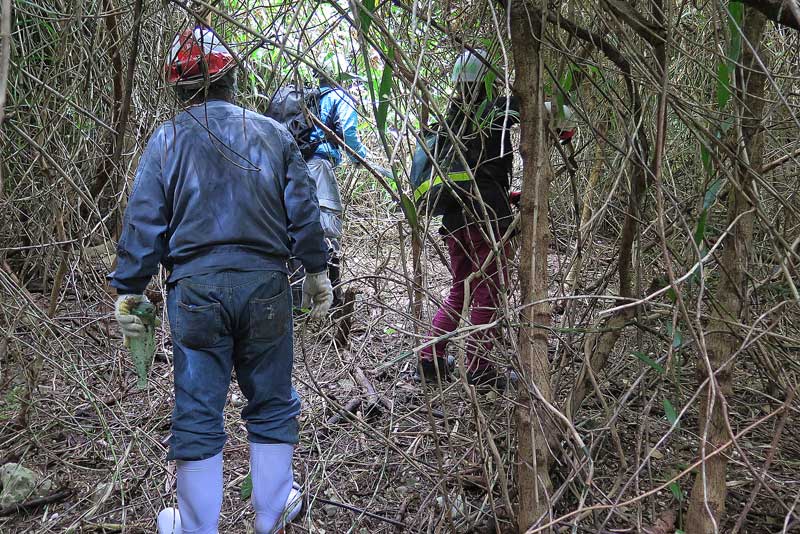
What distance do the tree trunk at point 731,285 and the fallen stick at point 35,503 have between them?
239 cm

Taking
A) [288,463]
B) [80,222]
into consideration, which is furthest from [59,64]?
A: [288,463]

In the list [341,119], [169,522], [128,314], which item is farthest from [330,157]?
[169,522]

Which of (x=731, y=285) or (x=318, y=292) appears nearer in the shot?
(x=731, y=285)

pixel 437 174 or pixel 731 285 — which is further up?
pixel 437 174

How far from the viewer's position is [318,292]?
2596mm

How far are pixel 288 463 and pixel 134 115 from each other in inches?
89.3

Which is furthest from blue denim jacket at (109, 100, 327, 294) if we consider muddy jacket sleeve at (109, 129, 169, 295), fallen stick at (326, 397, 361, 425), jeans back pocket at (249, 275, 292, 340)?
fallen stick at (326, 397, 361, 425)

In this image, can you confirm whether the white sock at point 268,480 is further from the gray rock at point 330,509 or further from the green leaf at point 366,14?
the green leaf at point 366,14

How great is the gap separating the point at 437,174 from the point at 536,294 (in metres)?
0.47

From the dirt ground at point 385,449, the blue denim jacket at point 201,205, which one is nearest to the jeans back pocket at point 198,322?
the blue denim jacket at point 201,205

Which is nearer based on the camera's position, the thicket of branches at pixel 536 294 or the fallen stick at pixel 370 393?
the thicket of branches at pixel 536 294

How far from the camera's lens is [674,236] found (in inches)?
106

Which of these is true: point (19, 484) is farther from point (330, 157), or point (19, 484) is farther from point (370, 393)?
point (330, 157)

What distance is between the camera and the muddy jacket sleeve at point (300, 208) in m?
2.42
